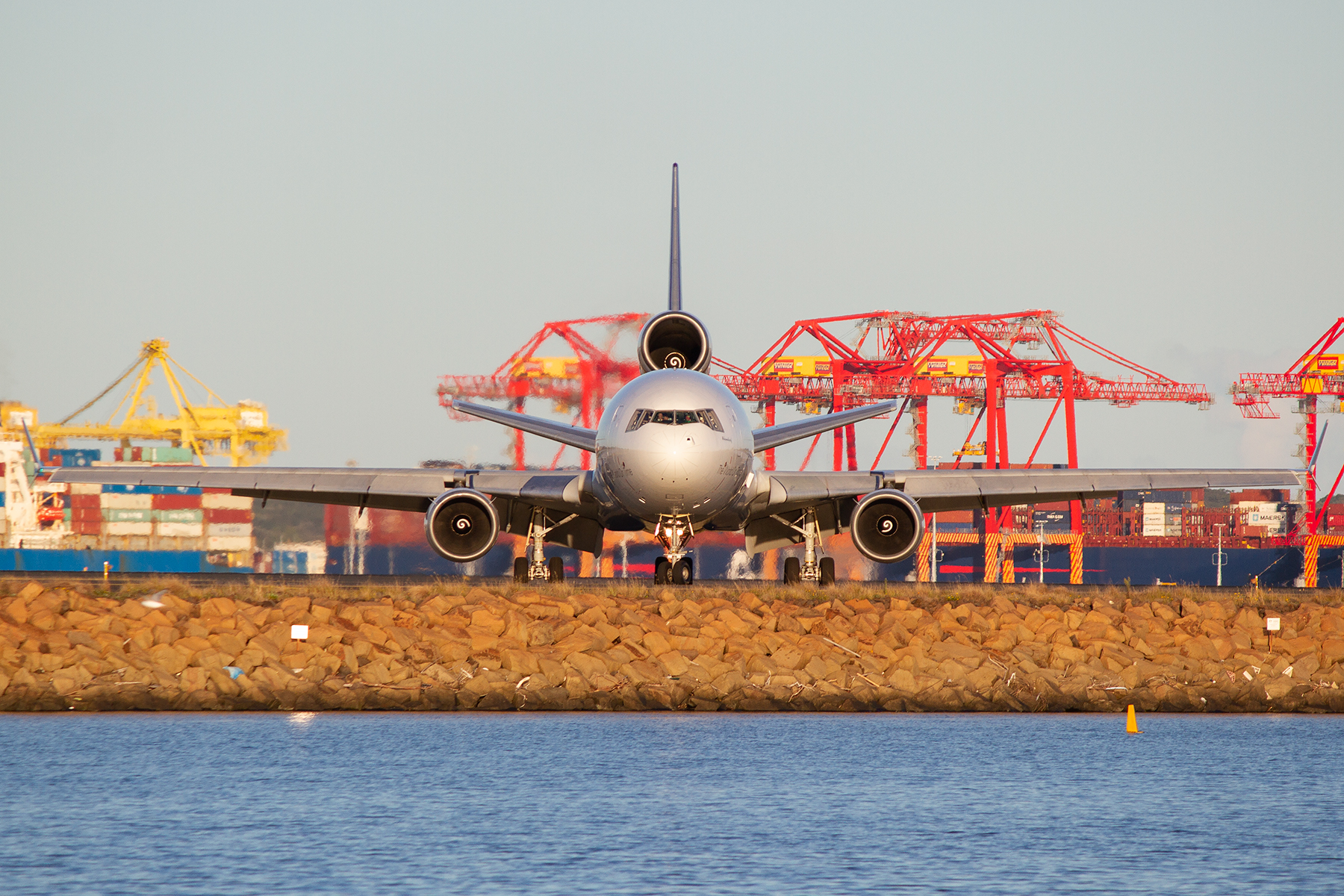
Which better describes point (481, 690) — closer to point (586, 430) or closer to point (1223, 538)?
point (586, 430)

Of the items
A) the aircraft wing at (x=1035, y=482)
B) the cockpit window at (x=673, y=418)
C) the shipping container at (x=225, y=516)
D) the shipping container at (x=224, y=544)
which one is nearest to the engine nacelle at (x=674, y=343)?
the aircraft wing at (x=1035, y=482)

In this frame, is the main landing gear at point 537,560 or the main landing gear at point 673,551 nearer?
the main landing gear at point 673,551

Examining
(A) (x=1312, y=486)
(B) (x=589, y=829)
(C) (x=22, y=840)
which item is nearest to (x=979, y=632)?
(B) (x=589, y=829)

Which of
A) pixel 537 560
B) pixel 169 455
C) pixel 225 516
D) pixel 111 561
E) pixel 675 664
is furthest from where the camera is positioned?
pixel 169 455

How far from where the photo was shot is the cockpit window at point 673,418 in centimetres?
3034

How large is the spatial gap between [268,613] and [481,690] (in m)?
6.21

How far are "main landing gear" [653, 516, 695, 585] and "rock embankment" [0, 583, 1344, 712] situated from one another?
11.5 feet

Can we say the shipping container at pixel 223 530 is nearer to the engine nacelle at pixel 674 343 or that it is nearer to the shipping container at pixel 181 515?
the shipping container at pixel 181 515

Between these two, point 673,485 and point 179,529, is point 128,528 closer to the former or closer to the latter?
→ point 179,529

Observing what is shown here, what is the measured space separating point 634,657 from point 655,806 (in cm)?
933

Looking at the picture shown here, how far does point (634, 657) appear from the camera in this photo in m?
24.3

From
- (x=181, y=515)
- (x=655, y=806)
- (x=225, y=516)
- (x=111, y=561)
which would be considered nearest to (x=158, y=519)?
(x=181, y=515)

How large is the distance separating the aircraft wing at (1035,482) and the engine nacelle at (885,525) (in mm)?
1357

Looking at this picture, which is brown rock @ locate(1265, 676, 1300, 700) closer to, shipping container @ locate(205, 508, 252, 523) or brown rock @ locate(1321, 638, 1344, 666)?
brown rock @ locate(1321, 638, 1344, 666)
